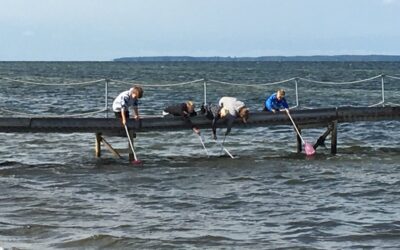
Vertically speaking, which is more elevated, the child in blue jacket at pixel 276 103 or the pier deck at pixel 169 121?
the child in blue jacket at pixel 276 103

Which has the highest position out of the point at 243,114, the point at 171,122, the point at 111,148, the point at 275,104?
the point at 275,104

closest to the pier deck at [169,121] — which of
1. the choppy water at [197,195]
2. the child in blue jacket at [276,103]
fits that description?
the child in blue jacket at [276,103]

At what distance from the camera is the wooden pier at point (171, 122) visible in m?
19.3

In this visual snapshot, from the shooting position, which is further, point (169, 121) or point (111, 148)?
point (111, 148)

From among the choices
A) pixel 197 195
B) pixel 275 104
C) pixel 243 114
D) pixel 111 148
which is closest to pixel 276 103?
pixel 275 104

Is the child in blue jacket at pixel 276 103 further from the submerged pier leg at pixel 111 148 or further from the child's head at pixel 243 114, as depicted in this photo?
the submerged pier leg at pixel 111 148

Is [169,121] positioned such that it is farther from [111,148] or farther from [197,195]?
[197,195]

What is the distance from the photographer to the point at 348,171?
62.6 ft

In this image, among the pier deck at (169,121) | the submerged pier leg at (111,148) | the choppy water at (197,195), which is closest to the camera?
the choppy water at (197,195)

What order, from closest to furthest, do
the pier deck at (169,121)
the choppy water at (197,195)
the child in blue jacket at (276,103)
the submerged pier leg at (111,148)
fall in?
the choppy water at (197,195)
the pier deck at (169,121)
the submerged pier leg at (111,148)
the child in blue jacket at (276,103)

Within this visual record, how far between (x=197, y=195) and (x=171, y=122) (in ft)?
15.3

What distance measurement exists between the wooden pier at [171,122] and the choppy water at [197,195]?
0.83 m

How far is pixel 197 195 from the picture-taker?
15.8 meters

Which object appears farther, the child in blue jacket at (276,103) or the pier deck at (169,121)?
the child in blue jacket at (276,103)
